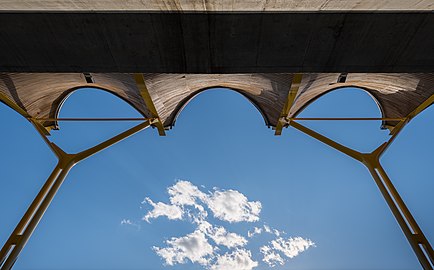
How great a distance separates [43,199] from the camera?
305 inches

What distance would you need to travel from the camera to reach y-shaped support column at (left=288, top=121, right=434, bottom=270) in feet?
21.3

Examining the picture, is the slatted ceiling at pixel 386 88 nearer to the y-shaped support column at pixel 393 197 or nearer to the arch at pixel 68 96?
the y-shaped support column at pixel 393 197

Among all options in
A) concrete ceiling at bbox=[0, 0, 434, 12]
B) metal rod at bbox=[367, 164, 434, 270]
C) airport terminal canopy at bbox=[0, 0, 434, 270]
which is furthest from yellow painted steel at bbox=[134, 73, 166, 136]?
metal rod at bbox=[367, 164, 434, 270]

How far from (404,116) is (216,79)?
7.18 metres

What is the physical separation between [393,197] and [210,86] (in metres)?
7.68

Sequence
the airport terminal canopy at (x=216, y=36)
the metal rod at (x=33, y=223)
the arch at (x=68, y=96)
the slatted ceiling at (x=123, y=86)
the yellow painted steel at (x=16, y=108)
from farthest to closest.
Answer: the arch at (x=68, y=96), the slatted ceiling at (x=123, y=86), the yellow painted steel at (x=16, y=108), the metal rod at (x=33, y=223), the airport terminal canopy at (x=216, y=36)

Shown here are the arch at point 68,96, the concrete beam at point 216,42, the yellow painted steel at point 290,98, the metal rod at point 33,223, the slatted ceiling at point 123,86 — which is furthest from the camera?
the arch at point 68,96

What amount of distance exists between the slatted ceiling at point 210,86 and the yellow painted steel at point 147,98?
0.37 metres

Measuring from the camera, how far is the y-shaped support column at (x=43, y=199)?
637cm

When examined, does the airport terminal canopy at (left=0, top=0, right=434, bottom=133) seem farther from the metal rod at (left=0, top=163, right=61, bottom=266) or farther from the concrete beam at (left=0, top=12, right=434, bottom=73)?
the metal rod at (left=0, top=163, right=61, bottom=266)

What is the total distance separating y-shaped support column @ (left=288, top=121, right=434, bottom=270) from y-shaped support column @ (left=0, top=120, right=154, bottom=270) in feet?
21.6

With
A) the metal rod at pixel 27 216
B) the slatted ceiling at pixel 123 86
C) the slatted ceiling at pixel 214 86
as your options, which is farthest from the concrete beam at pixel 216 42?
the slatted ceiling at pixel 123 86

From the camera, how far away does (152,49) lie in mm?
4203

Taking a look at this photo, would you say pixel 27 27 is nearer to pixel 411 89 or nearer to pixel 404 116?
pixel 411 89
